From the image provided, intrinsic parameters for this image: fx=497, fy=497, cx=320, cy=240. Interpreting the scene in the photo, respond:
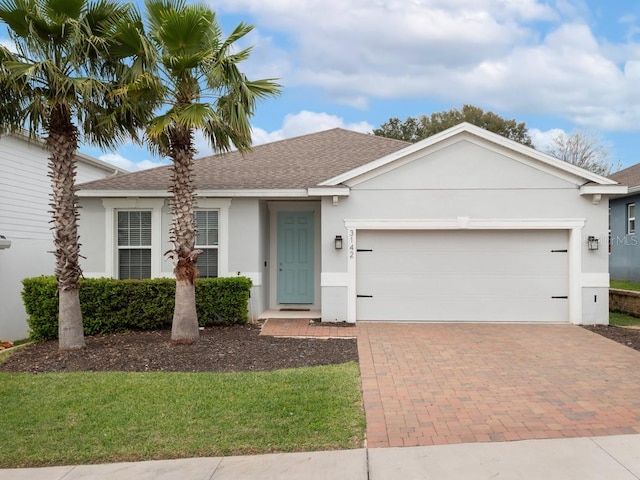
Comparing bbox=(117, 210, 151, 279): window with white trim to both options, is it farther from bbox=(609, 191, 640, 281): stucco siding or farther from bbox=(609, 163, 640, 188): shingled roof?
bbox=(609, 191, 640, 281): stucco siding

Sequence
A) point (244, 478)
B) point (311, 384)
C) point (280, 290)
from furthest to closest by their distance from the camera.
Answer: point (280, 290) → point (311, 384) → point (244, 478)

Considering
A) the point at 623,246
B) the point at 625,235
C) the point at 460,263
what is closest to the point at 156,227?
the point at 460,263

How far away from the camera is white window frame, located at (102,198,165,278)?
11.8 m

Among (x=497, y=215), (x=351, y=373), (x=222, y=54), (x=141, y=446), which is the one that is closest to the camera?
(x=141, y=446)

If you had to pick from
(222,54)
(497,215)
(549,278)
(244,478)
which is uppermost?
(222,54)

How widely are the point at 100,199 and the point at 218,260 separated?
10.5ft

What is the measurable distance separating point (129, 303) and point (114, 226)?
2401 millimetres

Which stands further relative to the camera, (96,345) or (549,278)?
(549,278)

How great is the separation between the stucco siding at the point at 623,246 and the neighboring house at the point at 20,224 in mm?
19472

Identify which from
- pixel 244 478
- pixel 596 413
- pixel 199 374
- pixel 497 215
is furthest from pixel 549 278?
pixel 244 478

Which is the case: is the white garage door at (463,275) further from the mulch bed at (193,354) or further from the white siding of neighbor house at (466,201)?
the mulch bed at (193,354)

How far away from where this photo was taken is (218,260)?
462 inches

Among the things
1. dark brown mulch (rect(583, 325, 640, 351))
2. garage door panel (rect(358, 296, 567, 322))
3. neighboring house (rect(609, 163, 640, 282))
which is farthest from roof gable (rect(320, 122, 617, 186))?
neighboring house (rect(609, 163, 640, 282))

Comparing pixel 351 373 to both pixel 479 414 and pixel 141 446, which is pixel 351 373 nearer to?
pixel 479 414
